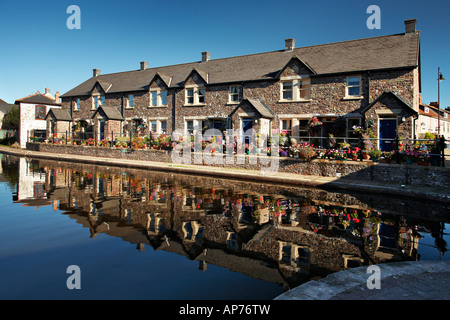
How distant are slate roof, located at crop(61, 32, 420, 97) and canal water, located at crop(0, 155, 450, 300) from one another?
1188 cm

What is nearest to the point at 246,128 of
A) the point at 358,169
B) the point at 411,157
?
the point at 358,169

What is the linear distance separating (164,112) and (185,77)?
3.82 metres

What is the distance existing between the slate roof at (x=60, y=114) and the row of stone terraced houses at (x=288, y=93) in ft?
20.1

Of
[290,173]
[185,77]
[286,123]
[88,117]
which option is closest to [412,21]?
[286,123]

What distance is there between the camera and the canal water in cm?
459

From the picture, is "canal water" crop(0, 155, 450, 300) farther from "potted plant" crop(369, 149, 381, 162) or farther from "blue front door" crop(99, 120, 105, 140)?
"blue front door" crop(99, 120, 105, 140)

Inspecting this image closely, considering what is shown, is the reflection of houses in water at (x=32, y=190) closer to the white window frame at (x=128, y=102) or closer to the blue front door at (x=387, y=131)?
the white window frame at (x=128, y=102)

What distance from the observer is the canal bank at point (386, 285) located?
3758mm

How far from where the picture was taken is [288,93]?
22609 mm

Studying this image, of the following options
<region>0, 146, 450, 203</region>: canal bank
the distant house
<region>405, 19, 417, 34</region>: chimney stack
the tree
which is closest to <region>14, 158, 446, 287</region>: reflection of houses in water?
<region>0, 146, 450, 203</region>: canal bank

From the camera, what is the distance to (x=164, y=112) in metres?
28.4

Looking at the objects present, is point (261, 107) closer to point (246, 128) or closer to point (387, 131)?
point (246, 128)

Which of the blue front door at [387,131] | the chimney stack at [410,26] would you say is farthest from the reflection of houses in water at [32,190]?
the chimney stack at [410,26]
